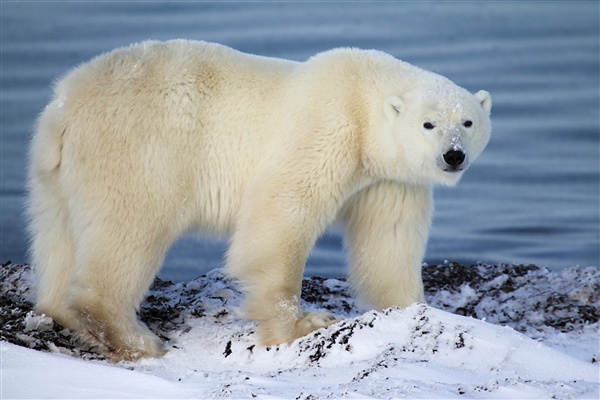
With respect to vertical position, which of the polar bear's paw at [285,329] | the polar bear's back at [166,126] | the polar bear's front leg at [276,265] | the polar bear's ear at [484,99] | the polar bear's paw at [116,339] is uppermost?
the polar bear's ear at [484,99]

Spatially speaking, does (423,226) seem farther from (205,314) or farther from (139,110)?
(139,110)

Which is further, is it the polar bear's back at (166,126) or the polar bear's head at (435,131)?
the polar bear's back at (166,126)

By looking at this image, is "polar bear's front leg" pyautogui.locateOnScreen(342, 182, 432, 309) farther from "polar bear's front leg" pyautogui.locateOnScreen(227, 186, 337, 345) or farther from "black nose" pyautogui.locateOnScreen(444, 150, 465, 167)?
"black nose" pyautogui.locateOnScreen(444, 150, 465, 167)

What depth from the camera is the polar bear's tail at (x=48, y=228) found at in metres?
5.43

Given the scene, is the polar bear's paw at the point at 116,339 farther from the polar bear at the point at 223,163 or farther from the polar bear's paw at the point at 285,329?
the polar bear's paw at the point at 285,329

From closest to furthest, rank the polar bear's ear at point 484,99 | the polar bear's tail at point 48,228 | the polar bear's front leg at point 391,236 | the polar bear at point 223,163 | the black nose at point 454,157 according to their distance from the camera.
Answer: the black nose at point 454,157
the polar bear at point 223,163
the polar bear's tail at point 48,228
the polar bear's ear at point 484,99
the polar bear's front leg at point 391,236

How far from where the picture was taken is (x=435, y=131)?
16.9ft

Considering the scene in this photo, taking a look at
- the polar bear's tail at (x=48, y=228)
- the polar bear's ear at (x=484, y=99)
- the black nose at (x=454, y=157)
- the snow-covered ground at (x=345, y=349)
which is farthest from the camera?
the polar bear's ear at (x=484, y=99)

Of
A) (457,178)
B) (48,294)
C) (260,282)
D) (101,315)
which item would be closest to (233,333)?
(260,282)

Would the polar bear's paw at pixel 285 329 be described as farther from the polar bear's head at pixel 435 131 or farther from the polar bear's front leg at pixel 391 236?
the polar bear's head at pixel 435 131

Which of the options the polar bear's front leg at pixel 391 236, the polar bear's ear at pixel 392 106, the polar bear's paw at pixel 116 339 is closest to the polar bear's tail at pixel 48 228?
the polar bear's paw at pixel 116 339

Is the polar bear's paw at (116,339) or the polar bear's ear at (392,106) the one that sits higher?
the polar bear's ear at (392,106)

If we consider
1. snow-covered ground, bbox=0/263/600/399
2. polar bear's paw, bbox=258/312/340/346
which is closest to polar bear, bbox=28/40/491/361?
polar bear's paw, bbox=258/312/340/346

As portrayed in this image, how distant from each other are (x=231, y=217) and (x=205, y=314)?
672 mm
